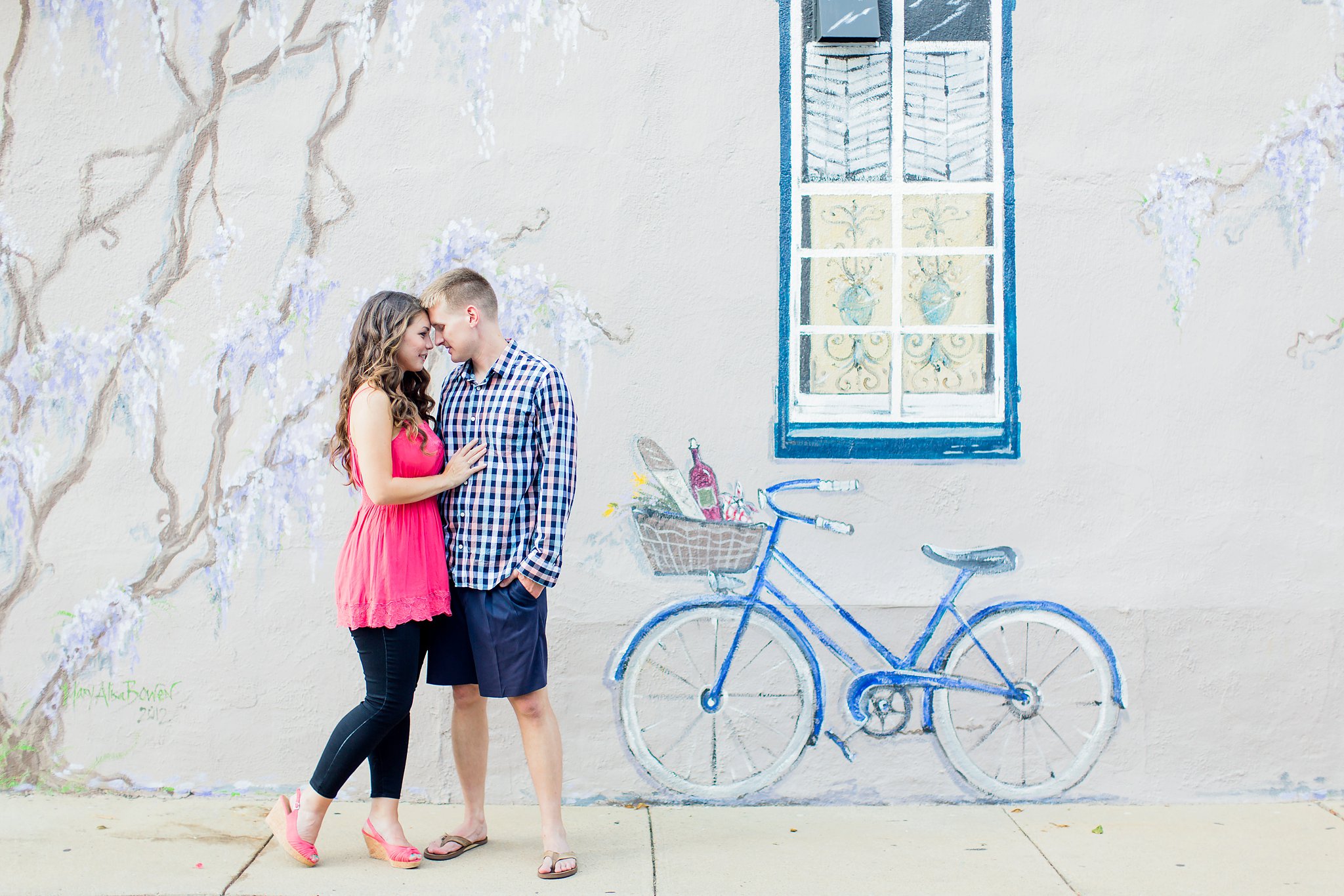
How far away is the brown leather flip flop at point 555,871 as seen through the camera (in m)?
3.25

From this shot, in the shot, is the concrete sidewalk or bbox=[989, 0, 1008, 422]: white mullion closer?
the concrete sidewalk

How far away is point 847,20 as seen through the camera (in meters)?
3.95

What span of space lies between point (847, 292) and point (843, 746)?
70.1 inches

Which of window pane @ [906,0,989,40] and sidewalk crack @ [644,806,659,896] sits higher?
window pane @ [906,0,989,40]

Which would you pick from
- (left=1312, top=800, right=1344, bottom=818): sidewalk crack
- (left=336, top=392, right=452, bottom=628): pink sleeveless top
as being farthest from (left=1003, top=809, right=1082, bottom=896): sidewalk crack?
(left=336, top=392, right=452, bottom=628): pink sleeveless top

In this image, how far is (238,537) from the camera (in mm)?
3980

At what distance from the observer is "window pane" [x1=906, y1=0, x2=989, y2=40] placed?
4.04 m

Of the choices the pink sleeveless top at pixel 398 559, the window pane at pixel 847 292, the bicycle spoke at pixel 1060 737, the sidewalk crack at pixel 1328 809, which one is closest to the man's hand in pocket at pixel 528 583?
the pink sleeveless top at pixel 398 559

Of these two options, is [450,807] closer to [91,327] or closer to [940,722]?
[940,722]

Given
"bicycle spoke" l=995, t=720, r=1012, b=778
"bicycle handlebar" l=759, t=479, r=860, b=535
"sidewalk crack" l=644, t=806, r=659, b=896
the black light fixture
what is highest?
the black light fixture

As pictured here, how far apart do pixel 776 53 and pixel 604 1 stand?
0.70 m

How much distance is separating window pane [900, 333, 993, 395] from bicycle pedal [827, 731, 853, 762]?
138cm

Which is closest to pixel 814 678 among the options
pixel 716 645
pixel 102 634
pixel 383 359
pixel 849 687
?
pixel 849 687

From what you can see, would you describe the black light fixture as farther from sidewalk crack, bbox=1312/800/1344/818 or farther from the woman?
sidewalk crack, bbox=1312/800/1344/818
